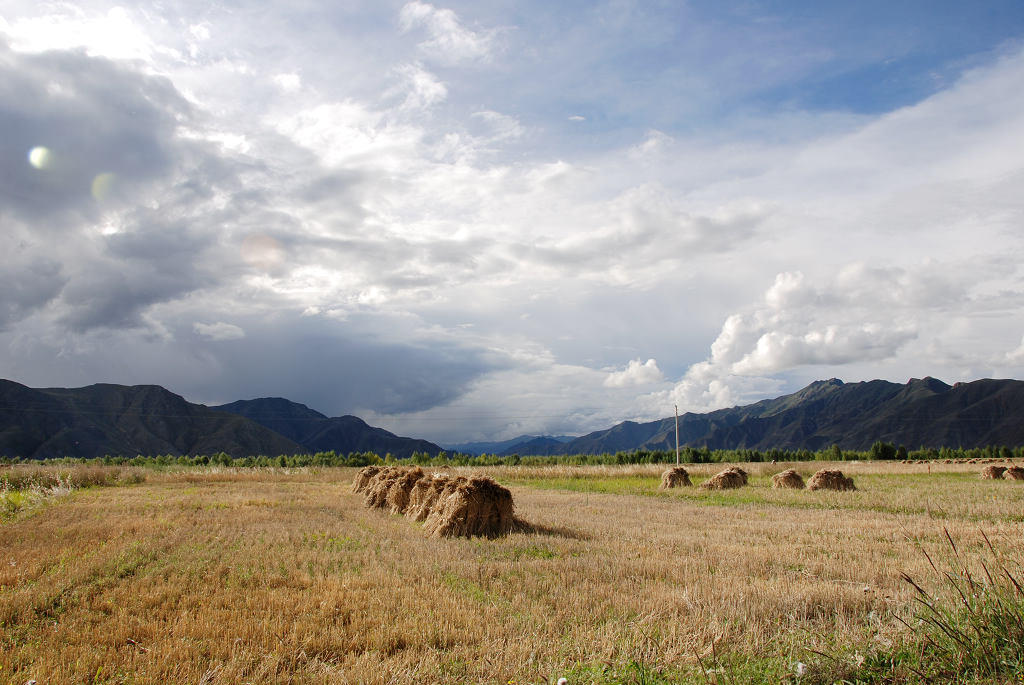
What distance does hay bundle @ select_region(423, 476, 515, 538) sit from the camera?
56.1 ft

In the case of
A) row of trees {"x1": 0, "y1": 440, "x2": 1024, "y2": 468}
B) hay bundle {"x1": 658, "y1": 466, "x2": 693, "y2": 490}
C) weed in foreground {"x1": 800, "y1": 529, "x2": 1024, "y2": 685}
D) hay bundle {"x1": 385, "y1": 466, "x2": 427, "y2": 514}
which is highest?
weed in foreground {"x1": 800, "y1": 529, "x2": 1024, "y2": 685}

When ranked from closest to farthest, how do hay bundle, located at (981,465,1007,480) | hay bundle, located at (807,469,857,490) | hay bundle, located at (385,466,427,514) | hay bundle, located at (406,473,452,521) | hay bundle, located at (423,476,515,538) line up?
hay bundle, located at (423,476,515,538), hay bundle, located at (406,473,452,521), hay bundle, located at (385,466,427,514), hay bundle, located at (807,469,857,490), hay bundle, located at (981,465,1007,480)

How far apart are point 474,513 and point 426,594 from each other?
7.21 meters

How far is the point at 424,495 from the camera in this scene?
22.2 meters

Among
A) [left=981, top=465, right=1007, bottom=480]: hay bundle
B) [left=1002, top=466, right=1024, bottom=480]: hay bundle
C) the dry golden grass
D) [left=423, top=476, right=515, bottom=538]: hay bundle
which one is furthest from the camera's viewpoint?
[left=981, top=465, right=1007, bottom=480]: hay bundle

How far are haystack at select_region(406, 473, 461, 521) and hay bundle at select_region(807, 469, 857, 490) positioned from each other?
79.3 ft

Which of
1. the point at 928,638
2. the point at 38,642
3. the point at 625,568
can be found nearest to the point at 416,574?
the point at 625,568

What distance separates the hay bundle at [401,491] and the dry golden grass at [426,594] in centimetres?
355

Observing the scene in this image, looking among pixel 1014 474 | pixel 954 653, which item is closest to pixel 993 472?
pixel 1014 474

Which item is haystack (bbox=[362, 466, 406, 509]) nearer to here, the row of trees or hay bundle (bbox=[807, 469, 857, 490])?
hay bundle (bbox=[807, 469, 857, 490])

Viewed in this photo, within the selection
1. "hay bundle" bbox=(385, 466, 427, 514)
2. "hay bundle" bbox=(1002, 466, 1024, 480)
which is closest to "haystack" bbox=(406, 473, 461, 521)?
"hay bundle" bbox=(385, 466, 427, 514)

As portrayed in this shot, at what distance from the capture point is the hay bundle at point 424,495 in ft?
68.4

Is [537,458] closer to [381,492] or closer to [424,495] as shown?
[381,492]

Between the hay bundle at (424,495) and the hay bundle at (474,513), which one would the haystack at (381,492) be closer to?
the hay bundle at (424,495)
